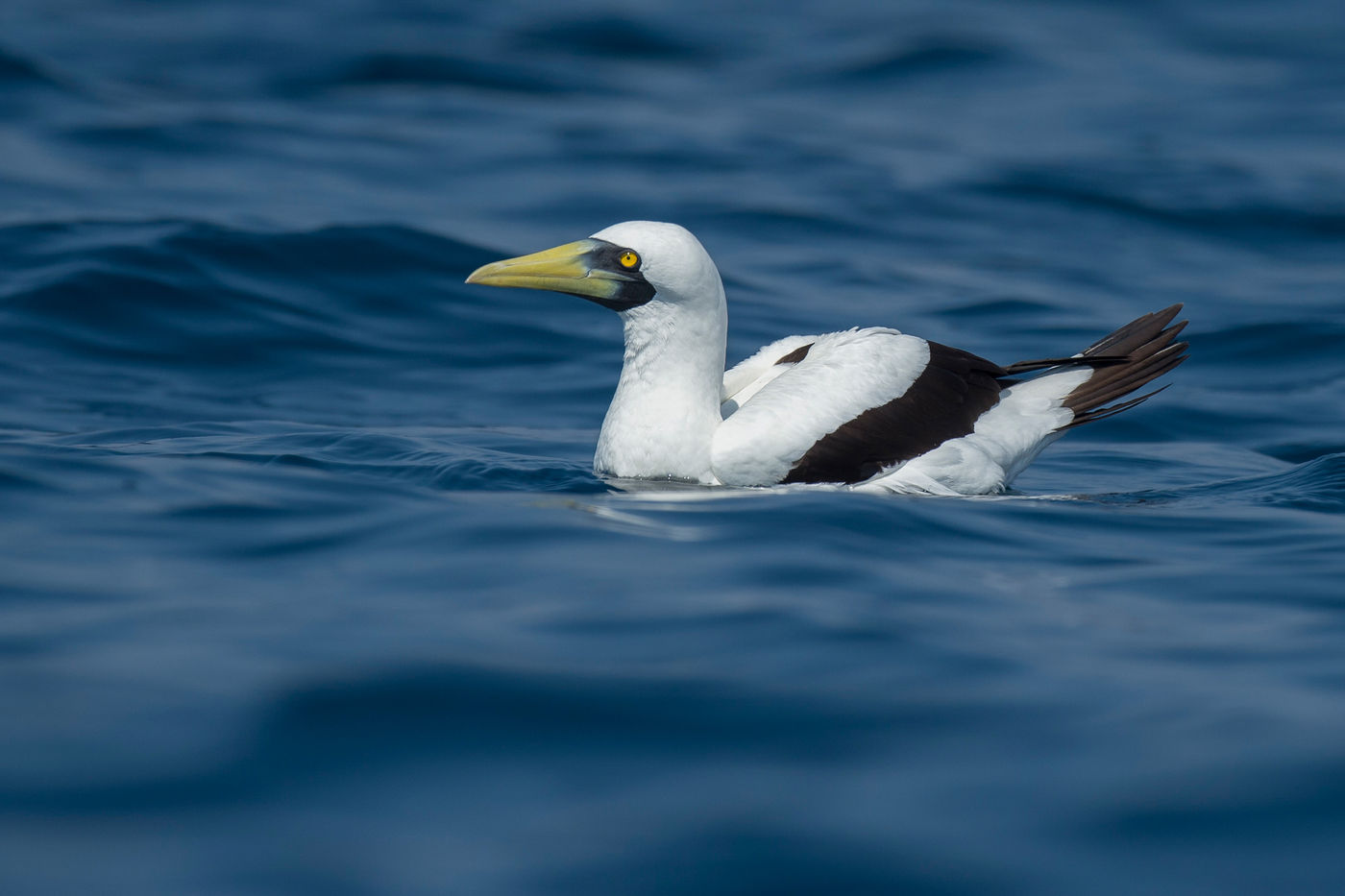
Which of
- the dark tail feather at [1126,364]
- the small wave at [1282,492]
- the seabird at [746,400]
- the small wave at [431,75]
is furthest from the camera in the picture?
the small wave at [431,75]

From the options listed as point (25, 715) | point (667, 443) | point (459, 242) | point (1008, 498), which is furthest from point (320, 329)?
point (25, 715)

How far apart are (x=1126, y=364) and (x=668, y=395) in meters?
2.63

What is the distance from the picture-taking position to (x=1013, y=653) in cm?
468

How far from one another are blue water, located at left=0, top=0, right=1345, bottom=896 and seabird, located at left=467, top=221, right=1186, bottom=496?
36 cm

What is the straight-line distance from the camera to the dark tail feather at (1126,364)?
317 inches

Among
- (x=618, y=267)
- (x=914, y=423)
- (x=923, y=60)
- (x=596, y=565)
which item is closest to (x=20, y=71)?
(x=923, y=60)

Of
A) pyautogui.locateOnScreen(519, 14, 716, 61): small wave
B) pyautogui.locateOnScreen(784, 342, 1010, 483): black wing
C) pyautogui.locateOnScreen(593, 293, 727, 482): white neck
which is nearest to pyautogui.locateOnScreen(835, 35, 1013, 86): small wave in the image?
pyautogui.locateOnScreen(519, 14, 716, 61): small wave

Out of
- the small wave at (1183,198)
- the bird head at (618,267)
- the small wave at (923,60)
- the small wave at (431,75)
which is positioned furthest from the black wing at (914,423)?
the small wave at (923,60)

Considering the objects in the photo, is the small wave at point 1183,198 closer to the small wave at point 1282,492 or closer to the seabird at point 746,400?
the small wave at point 1282,492

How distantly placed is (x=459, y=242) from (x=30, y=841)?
32.8 feet

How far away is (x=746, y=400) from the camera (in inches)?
303

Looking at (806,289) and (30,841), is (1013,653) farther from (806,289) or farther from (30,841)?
(806,289)

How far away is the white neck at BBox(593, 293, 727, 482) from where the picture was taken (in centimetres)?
704

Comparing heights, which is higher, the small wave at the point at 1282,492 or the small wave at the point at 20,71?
the small wave at the point at 20,71
